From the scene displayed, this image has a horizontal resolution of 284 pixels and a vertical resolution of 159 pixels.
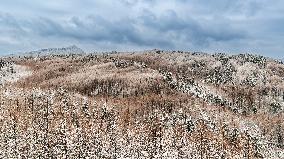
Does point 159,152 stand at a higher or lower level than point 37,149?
lower

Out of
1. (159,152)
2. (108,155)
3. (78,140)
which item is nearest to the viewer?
(78,140)

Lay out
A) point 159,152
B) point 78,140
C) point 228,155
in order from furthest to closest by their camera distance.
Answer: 1. point 228,155
2. point 159,152
3. point 78,140

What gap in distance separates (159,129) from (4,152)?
10289 centimetres

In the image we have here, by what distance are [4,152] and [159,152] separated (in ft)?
197

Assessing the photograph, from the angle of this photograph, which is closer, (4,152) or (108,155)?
(4,152)

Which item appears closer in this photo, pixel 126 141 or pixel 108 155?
pixel 108 155

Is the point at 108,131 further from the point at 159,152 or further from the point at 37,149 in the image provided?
the point at 37,149

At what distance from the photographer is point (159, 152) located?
14975cm

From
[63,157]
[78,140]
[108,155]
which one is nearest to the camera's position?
[63,157]

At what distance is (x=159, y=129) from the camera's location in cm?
19662

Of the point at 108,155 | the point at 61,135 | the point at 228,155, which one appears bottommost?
the point at 228,155

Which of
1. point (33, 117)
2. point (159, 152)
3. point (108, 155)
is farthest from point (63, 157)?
point (33, 117)

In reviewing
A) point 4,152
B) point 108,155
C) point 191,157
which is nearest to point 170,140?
point 191,157

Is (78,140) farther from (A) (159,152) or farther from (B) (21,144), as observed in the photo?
(A) (159,152)
